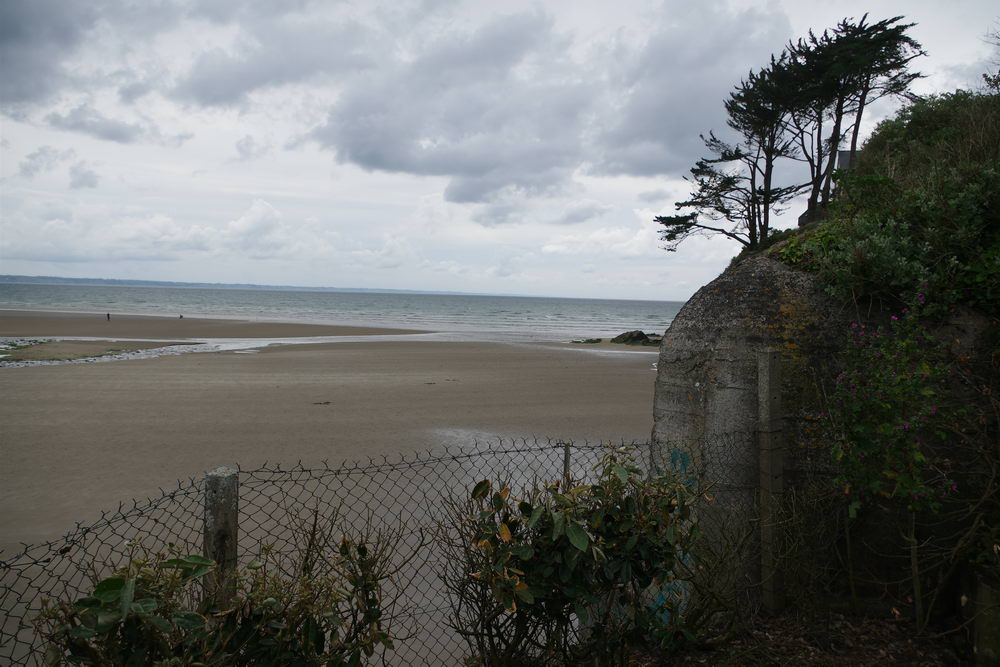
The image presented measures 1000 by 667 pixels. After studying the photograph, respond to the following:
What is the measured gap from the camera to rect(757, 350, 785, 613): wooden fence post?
429 cm

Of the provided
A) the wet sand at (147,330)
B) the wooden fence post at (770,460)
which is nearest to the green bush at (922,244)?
the wooden fence post at (770,460)

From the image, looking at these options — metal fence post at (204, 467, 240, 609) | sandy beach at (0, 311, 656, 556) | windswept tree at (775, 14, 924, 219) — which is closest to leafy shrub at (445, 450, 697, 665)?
metal fence post at (204, 467, 240, 609)

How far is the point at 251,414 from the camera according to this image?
12.4 meters

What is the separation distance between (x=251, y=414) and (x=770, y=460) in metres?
10.5

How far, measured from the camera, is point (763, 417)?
4.32 meters

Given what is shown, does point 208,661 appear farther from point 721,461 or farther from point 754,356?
point 754,356

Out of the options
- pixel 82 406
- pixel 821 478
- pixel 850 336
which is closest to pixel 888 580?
pixel 821 478

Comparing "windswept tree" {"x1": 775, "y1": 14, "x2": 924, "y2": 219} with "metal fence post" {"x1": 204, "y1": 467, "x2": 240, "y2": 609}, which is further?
"windswept tree" {"x1": 775, "y1": 14, "x2": 924, "y2": 219}

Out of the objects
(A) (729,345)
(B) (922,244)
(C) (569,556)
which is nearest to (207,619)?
(C) (569,556)

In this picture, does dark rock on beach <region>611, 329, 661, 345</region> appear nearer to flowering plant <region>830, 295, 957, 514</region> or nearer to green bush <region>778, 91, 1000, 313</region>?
green bush <region>778, 91, 1000, 313</region>

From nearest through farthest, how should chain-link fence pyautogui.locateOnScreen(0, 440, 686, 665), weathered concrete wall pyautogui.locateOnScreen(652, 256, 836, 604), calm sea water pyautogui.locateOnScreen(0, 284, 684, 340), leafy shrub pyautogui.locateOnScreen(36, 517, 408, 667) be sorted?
leafy shrub pyautogui.locateOnScreen(36, 517, 408, 667) → chain-link fence pyautogui.locateOnScreen(0, 440, 686, 665) → weathered concrete wall pyautogui.locateOnScreen(652, 256, 836, 604) → calm sea water pyautogui.locateOnScreen(0, 284, 684, 340)

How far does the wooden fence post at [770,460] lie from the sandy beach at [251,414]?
6.34 meters

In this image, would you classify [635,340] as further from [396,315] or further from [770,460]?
[396,315]

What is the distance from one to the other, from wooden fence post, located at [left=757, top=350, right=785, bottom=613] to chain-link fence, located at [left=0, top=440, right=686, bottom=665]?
118cm
